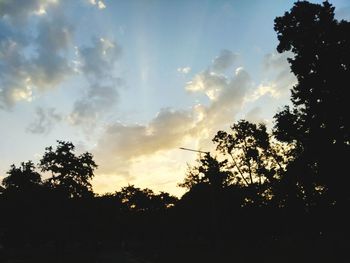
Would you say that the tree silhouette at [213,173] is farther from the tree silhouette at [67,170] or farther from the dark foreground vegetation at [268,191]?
the tree silhouette at [67,170]

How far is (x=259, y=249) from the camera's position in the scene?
33.6 m

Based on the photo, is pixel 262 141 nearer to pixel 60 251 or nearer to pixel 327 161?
pixel 327 161

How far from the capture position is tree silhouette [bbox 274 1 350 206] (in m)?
28.6

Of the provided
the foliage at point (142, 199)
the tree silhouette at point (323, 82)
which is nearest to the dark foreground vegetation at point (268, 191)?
the tree silhouette at point (323, 82)

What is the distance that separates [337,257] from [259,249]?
8792 mm

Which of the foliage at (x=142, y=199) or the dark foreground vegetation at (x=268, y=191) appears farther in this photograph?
the foliage at (x=142, y=199)

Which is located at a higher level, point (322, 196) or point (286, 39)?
point (286, 39)

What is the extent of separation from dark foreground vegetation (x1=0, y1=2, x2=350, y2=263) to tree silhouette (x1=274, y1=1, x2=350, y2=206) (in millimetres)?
79

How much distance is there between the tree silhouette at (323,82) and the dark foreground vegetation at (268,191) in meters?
0.08

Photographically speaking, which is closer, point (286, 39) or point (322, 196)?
point (286, 39)

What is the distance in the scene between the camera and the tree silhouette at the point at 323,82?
28.6 meters

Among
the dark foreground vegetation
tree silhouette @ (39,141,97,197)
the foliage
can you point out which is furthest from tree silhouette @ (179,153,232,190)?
the foliage

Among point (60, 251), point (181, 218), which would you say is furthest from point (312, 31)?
point (60, 251)

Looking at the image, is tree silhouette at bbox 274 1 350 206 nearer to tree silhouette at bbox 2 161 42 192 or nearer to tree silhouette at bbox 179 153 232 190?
tree silhouette at bbox 179 153 232 190
